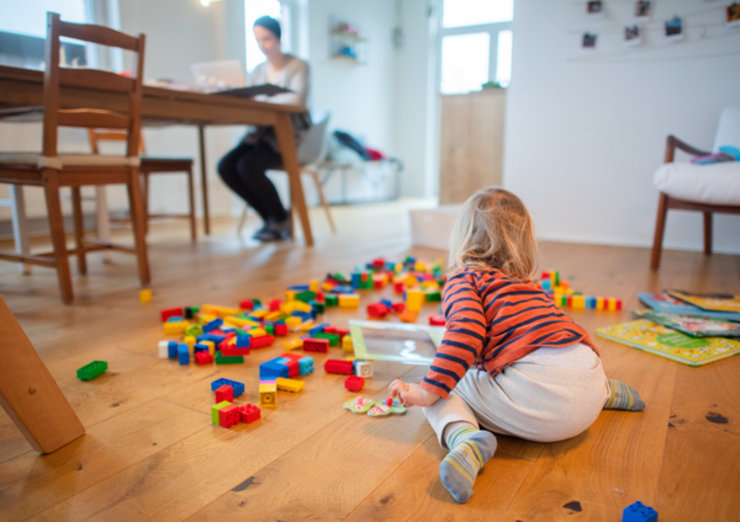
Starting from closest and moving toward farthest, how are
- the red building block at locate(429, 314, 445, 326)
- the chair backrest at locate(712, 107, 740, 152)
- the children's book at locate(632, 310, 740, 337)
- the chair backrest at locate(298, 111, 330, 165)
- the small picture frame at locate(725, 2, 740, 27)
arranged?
1. the children's book at locate(632, 310, 740, 337)
2. the red building block at locate(429, 314, 445, 326)
3. the chair backrest at locate(712, 107, 740, 152)
4. the small picture frame at locate(725, 2, 740, 27)
5. the chair backrest at locate(298, 111, 330, 165)

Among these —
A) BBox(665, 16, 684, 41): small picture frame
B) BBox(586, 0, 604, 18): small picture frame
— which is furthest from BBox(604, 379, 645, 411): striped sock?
BBox(586, 0, 604, 18): small picture frame

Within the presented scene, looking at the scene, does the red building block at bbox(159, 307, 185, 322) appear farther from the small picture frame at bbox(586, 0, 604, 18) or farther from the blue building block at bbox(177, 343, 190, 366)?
the small picture frame at bbox(586, 0, 604, 18)

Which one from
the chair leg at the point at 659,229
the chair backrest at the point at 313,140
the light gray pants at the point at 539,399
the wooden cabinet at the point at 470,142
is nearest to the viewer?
the light gray pants at the point at 539,399

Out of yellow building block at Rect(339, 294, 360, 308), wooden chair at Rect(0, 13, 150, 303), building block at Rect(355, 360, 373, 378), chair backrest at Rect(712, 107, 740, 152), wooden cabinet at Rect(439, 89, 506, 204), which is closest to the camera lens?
building block at Rect(355, 360, 373, 378)

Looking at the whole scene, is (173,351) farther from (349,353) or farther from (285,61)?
(285,61)

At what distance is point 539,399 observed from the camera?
905 mm

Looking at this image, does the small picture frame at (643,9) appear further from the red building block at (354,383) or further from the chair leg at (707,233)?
the red building block at (354,383)

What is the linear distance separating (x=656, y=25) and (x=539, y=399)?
120 inches

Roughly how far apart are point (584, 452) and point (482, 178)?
10.7 feet

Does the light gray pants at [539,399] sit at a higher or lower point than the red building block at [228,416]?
higher

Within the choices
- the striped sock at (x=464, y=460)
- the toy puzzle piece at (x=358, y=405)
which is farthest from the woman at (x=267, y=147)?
the striped sock at (x=464, y=460)

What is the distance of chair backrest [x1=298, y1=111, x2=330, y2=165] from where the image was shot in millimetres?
3418

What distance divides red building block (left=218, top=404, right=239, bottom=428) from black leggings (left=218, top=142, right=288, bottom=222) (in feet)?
8.19

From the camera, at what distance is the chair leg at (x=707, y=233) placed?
2934mm
